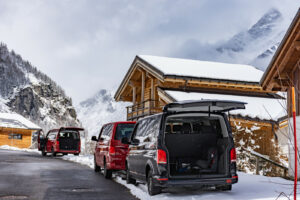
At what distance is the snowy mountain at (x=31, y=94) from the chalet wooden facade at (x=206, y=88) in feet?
387

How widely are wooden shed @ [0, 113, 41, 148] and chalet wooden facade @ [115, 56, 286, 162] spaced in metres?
30.5

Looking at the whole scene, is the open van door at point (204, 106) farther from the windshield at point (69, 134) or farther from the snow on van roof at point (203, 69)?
the windshield at point (69, 134)

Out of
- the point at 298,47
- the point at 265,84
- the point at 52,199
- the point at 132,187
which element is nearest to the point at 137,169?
the point at 132,187

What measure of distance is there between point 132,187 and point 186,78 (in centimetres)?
1495

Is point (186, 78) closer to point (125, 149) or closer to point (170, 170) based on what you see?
point (125, 149)

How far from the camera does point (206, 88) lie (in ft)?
87.9

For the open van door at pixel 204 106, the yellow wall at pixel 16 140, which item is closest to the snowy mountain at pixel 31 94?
the yellow wall at pixel 16 140

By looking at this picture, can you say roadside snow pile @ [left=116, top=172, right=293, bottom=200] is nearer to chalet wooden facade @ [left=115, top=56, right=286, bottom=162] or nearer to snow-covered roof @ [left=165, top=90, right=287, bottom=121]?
chalet wooden facade @ [left=115, top=56, right=286, bottom=162]

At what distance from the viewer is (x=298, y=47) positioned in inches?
490

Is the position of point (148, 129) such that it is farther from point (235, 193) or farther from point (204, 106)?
point (235, 193)

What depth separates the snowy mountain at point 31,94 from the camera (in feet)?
499

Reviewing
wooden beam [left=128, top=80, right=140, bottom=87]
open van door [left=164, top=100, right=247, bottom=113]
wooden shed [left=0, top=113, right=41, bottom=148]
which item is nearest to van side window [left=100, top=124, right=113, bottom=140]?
open van door [left=164, top=100, right=247, bottom=113]

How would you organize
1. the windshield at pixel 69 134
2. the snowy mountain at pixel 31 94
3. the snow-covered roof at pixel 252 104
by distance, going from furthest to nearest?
the snowy mountain at pixel 31 94, the windshield at pixel 69 134, the snow-covered roof at pixel 252 104

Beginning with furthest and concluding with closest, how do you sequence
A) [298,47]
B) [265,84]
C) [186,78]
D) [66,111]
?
[66,111], [186,78], [265,84], [298,47]
